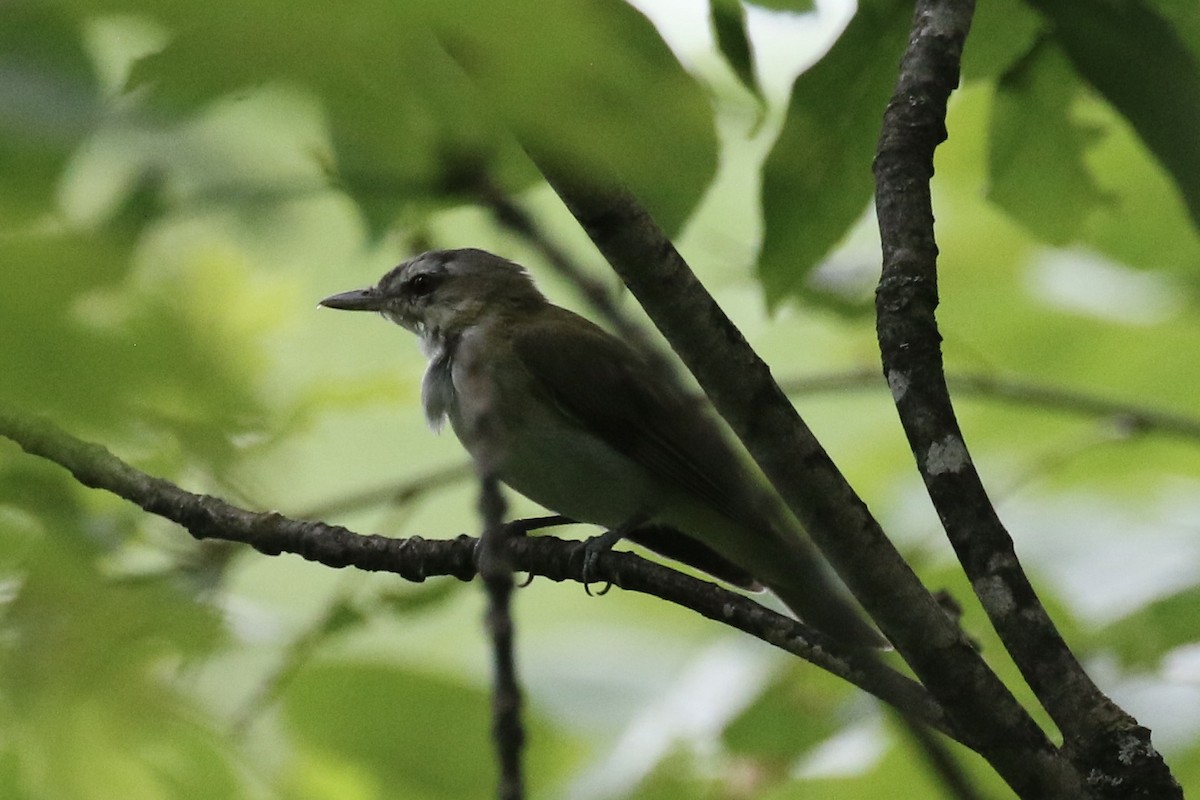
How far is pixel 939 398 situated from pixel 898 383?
8 cm

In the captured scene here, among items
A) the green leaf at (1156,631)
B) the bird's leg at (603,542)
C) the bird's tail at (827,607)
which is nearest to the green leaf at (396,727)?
the bird's leg at (603,542)

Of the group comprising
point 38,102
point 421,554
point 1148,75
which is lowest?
point 38,102

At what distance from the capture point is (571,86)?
1.17 metres

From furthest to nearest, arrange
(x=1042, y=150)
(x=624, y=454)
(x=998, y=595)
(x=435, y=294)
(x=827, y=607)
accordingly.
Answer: (x=435, y=294) → (x=624, y=454) → (x=827, y=607) → (x=1042, y=150) → (x=998, y=595)

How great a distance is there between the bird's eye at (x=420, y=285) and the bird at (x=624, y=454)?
Answer: 583 millimetres

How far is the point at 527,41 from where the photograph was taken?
109 cm

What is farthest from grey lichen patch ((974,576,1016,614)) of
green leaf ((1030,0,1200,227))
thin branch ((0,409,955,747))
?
green leaf ((1030,0,1200,227))

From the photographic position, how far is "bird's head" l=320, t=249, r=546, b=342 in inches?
227

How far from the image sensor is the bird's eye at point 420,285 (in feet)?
19.3

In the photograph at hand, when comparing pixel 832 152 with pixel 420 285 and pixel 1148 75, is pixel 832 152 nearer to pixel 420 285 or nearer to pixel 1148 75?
pixel 1148 75

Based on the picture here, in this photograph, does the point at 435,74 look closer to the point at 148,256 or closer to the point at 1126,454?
the point at 148,256

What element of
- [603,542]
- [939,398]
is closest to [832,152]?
[939,398]

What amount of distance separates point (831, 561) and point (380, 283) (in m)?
3.85

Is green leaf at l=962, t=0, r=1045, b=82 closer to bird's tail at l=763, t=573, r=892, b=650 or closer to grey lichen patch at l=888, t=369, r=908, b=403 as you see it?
grey lichen patch at l=888, t=369, r=908, b=403
